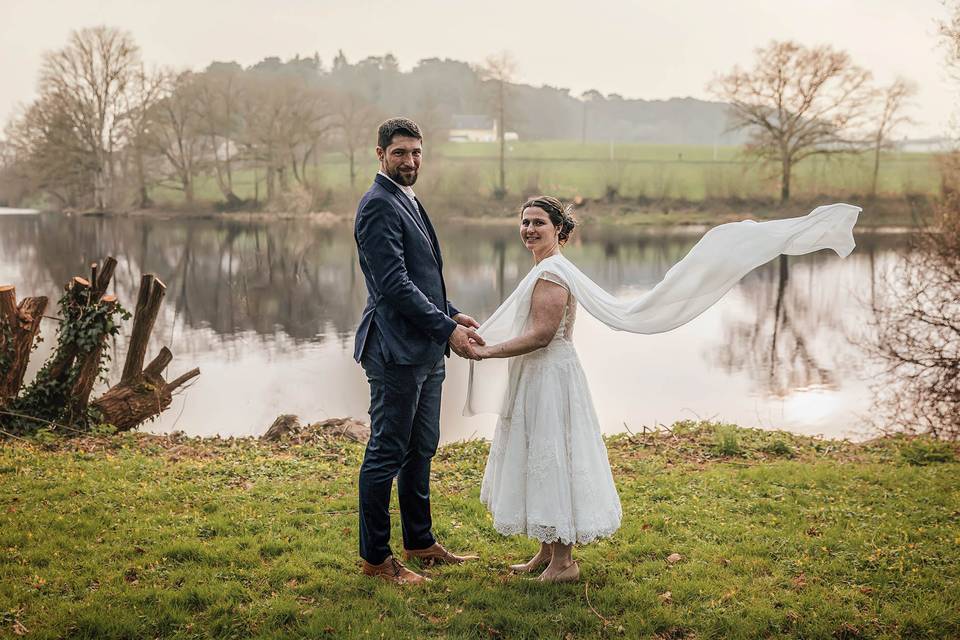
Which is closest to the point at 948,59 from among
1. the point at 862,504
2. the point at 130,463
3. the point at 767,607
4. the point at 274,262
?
the point at 862,504

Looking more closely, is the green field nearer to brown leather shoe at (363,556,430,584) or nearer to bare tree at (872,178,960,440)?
bare tree at (872,178,960,440)

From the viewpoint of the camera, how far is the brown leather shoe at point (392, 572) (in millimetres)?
4199

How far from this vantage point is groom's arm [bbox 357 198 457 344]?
405cm

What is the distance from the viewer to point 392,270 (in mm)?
4059

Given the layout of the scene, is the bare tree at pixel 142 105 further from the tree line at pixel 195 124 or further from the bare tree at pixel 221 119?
the bare tree at pixel 221 119

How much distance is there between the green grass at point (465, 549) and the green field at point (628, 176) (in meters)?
34.1

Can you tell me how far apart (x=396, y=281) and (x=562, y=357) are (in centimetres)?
100

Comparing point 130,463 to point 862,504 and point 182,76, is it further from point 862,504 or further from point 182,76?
point 182,76

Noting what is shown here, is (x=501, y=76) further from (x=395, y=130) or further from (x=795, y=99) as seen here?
(x=395, y=130)

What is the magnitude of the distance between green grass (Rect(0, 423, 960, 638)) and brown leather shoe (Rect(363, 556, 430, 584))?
0.08 meters

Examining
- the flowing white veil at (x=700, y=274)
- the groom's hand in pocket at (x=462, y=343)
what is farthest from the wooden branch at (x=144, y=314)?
the flowing white veil at (x=700, y=274)

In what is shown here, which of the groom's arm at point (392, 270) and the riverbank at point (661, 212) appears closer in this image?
the groom's arm at point (392, 270)

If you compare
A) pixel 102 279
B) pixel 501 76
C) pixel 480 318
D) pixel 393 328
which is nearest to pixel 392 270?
pixel 393 328

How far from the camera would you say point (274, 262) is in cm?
2822
